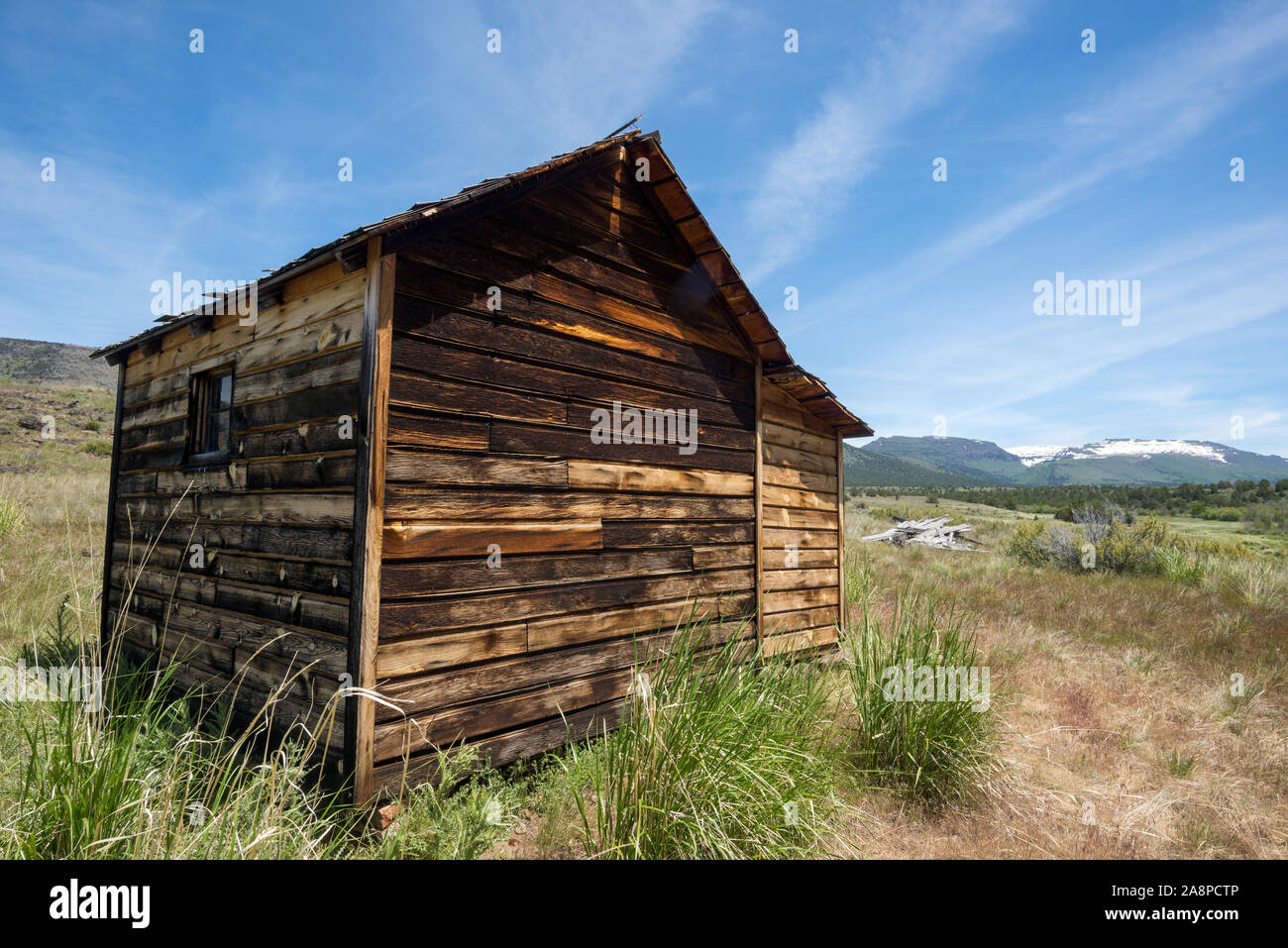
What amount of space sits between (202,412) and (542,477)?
3.54m

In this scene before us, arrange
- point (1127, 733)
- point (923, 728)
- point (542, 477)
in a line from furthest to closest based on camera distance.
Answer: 1. point (1127, 733)
2. point (542, 477)
3. point (923, 728)

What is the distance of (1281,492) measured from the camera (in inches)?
1791

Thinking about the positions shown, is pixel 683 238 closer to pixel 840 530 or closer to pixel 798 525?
pixel 798 525

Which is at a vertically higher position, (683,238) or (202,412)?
(683,238)

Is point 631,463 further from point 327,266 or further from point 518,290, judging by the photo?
point 327,266

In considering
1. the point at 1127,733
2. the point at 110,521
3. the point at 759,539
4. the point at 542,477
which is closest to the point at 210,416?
the point at 110,521

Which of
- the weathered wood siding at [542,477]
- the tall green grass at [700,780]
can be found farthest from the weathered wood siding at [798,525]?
the tall green grass at [700,780]

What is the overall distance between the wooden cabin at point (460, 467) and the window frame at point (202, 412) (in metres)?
0.03

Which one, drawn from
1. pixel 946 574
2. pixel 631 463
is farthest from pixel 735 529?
pixel 946 574

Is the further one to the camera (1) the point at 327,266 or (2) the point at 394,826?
(1) the point at 327,266

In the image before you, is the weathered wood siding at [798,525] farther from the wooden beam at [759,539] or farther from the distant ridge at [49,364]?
the distant ridge at [49,364]

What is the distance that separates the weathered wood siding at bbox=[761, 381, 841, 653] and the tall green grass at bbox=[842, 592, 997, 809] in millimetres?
1874

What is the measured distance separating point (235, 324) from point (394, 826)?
4.34 m

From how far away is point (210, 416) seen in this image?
5.89 meters
